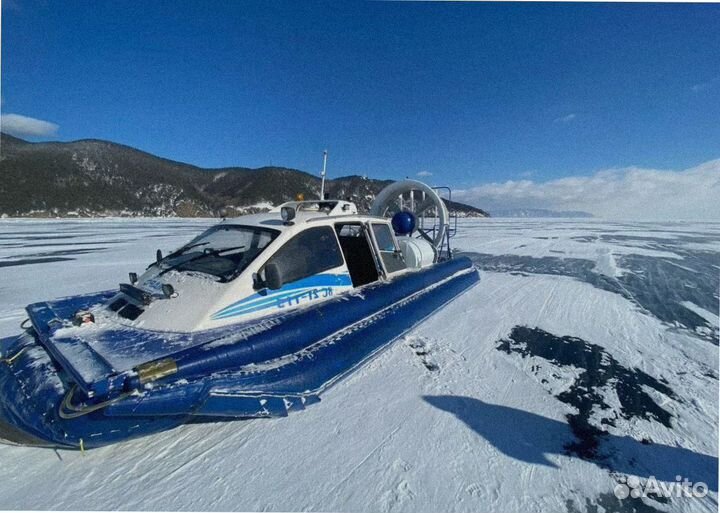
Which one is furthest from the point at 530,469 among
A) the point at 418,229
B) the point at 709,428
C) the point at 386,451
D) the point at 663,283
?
the point at 663,283

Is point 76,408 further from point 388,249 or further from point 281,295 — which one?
point 388,249

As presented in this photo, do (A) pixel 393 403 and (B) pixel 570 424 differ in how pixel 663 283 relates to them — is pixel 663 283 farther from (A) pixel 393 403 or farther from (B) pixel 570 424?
(A) pixel 393 403

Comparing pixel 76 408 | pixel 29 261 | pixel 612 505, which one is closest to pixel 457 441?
pixel 612 505

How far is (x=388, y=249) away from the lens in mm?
5383

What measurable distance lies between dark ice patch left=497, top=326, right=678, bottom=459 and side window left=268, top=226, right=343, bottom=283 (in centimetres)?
222

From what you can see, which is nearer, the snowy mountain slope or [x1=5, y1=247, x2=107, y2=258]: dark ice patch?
the snowy mountain slope

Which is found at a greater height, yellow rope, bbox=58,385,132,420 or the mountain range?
the mountain range

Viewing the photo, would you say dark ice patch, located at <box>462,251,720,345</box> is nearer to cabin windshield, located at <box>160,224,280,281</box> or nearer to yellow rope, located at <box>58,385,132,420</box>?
cabin windshield, located at <box>160,224,280,281</box>

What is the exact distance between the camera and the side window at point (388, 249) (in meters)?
5.20

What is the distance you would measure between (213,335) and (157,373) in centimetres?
55

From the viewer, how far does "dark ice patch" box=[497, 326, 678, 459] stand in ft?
8.77

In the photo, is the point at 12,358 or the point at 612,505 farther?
the point at 12,358

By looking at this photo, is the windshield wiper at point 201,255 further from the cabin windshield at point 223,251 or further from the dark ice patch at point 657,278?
the dark ice patch at point 657,278

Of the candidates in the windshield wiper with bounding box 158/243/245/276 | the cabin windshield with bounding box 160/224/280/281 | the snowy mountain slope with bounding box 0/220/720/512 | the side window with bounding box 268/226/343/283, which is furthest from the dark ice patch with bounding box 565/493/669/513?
the windshield wiper with bounding box 158/243/245/276
